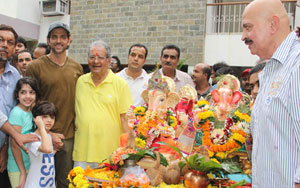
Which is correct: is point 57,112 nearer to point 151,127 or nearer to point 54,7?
point 151,127

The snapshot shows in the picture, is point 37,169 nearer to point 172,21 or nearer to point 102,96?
point 102,96

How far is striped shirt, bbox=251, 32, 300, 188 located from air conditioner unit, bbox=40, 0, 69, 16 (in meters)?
11.1

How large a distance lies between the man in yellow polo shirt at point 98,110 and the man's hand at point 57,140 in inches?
6.5

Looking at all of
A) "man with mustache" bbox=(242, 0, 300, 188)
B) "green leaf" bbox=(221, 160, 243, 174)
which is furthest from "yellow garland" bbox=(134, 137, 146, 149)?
"man with mustache" bbox=(242, 0, 300, 188)

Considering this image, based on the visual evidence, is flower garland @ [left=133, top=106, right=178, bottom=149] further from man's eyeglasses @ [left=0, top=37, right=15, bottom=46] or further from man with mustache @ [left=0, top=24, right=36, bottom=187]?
man's eyeglasses @ [left=0, top=37, right=15, bottom=46]

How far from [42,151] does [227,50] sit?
7417 millimetres

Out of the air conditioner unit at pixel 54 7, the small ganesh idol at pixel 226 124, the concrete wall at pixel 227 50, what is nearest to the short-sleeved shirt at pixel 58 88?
the small ganesh idol at pixel 226 124

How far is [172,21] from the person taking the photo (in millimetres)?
9719

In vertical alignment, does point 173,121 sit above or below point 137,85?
below

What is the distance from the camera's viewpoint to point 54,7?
11797 mm

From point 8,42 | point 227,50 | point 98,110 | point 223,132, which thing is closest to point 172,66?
point 98,110

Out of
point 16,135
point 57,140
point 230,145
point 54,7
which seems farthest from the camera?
point 54,7

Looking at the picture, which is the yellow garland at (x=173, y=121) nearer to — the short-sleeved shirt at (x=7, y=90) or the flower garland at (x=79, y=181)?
the flower garland at (x=79, y=181)

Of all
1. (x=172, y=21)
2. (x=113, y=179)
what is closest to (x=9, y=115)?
(x=113, y=179)
